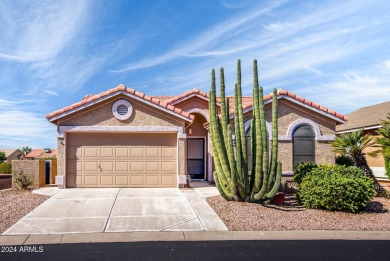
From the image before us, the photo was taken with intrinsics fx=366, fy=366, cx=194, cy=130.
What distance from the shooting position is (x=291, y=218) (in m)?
10.6

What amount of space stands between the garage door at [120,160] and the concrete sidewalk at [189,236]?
7.11 m

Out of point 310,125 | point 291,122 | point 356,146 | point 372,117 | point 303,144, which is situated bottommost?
point 356,146

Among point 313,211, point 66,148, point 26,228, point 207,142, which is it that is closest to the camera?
point 26,228

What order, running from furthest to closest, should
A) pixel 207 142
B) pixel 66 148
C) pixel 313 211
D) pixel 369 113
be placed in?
pixel 369 113 < pixel 207 142 < pixel 66 148 < pixel 313 211

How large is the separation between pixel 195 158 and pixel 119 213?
9205 mm

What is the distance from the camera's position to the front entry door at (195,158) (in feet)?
65.0

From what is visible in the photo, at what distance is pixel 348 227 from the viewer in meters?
9.93

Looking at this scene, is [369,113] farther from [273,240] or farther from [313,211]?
[273,240]

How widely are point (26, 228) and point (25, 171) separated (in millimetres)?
7230

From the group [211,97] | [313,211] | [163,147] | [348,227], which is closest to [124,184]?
[163,147]

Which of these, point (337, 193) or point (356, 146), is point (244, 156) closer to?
point (337, 193)

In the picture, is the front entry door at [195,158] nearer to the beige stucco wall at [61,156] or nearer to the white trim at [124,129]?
the white trim at [124,129]

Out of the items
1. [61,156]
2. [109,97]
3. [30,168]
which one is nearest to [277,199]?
[109,97]

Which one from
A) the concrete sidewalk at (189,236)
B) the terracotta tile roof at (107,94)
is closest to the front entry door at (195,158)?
the terracotta tile roof at (107,94)
